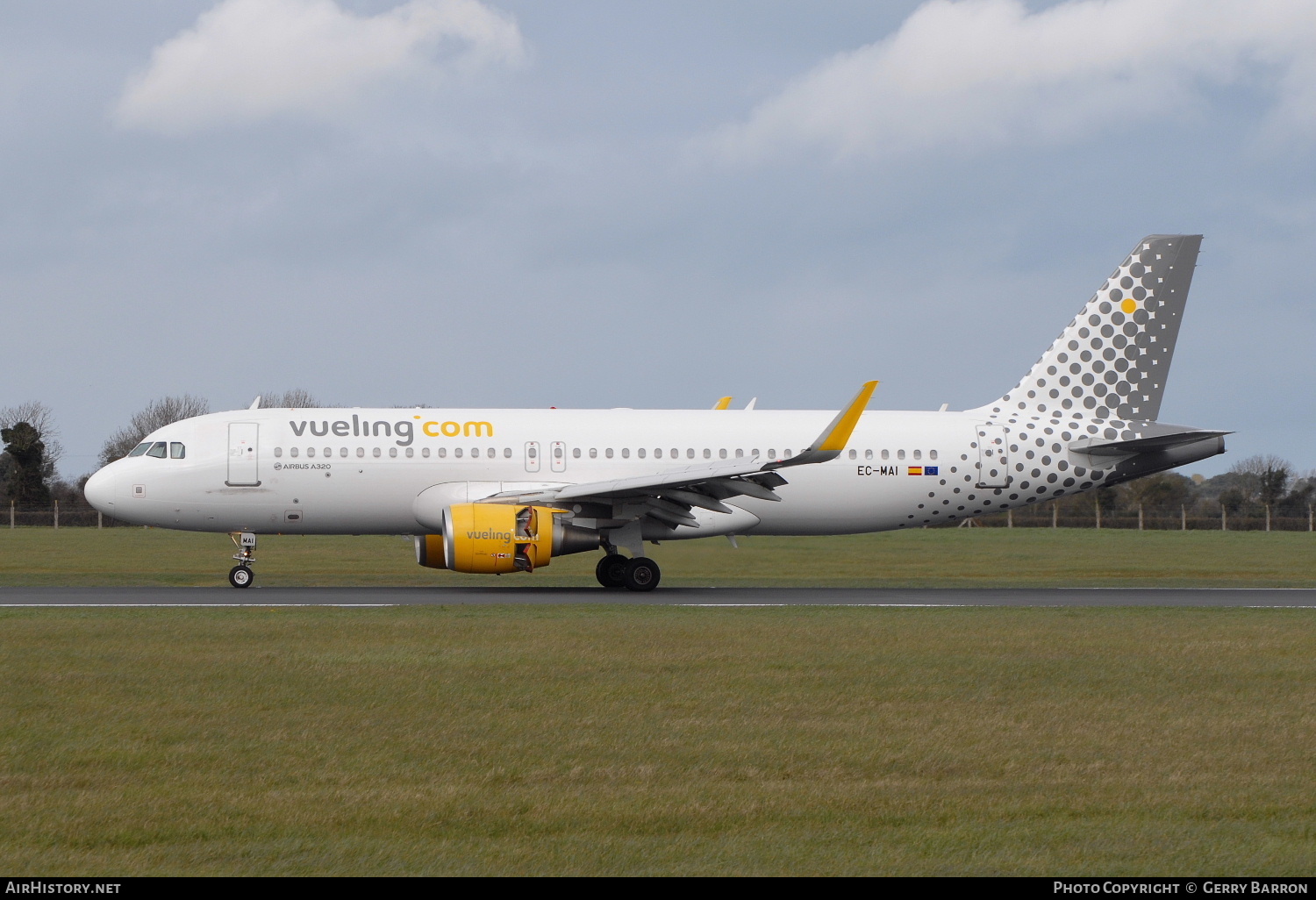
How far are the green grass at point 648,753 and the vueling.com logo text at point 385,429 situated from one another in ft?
30.6

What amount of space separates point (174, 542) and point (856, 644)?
35.7 metres

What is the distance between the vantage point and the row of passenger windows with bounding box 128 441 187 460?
2525 centimetres

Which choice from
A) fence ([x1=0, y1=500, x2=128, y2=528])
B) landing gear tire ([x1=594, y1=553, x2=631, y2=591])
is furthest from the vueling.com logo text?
fence ([x1=0, y1=500, x2=128, y2=528])

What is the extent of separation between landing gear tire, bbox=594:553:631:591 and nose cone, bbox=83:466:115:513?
9198 millimetres

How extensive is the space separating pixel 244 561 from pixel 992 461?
14700mm

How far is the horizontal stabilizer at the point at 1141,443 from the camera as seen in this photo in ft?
88.1

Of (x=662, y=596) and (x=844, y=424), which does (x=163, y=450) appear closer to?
(x=662, y=596)

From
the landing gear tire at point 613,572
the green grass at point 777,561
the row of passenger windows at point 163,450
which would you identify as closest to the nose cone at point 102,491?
the row of passenger windows at point 163,450

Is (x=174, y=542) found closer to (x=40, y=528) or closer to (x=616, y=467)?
(x=40, y=528)

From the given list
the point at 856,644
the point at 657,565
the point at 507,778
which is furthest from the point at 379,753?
the point at 657,565

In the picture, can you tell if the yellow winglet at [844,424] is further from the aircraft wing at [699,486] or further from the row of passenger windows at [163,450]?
the row of passenger windows at [163,450]

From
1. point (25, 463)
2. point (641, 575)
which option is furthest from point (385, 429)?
point (25, 463)

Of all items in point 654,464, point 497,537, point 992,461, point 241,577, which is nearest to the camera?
point 497,537

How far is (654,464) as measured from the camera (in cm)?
2620
